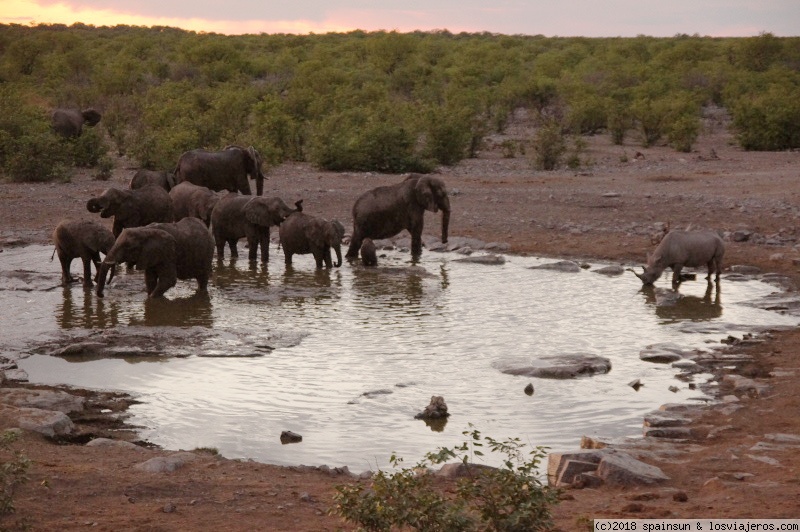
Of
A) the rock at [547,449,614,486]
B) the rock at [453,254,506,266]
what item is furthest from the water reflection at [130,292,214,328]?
the rock at [547,449,614,486]

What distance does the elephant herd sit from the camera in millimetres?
11867

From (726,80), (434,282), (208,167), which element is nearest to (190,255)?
(434,282)

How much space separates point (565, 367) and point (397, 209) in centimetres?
659

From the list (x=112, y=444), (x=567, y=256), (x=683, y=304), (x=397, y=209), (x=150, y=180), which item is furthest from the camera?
(x=150, y=180)

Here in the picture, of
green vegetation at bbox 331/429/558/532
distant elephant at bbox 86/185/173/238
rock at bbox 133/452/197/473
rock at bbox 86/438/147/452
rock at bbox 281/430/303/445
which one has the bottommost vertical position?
rock at bbox 281/430/303/445

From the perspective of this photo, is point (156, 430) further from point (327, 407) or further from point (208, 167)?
point (208, 167)

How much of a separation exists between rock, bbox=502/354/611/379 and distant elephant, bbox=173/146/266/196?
993 cm

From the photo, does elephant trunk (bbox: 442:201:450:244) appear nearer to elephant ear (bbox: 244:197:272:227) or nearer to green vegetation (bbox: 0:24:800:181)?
elephant ear (bbox: 244:197:272:227)

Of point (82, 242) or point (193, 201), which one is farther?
point (193, 201)

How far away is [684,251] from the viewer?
Result: 13016 mm

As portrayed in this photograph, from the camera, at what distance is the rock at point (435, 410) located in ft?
25.3

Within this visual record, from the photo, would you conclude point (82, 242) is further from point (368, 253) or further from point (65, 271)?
point (368, 253)

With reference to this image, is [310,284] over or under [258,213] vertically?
under

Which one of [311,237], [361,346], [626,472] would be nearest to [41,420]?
[361,346]
